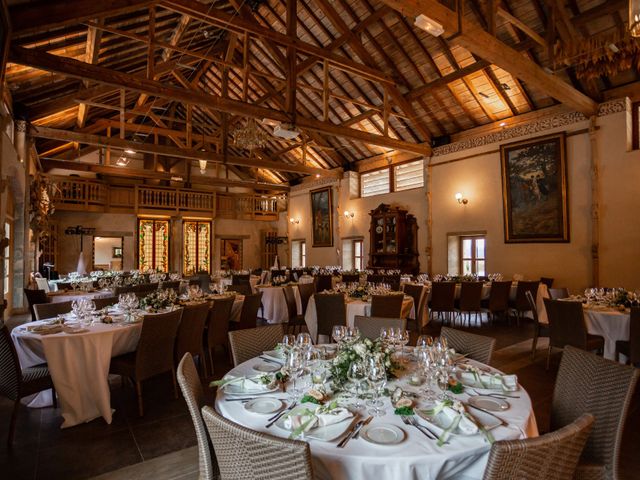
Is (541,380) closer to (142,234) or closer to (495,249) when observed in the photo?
(495,249)

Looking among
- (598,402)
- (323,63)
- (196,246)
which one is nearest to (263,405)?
(598,402)

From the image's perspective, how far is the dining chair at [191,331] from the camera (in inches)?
152

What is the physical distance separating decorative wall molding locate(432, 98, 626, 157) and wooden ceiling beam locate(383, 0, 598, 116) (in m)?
1.04

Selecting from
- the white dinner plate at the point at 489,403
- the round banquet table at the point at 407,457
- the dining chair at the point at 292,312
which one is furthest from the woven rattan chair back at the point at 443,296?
the round banquet table at the point at 407,457

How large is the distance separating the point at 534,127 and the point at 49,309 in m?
9.64

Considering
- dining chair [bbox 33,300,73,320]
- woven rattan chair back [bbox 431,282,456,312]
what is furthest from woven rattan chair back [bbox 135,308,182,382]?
woven rattan chair back [bbox 431,282,456,312]

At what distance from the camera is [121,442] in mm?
2912

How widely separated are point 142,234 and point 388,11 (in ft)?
39.3

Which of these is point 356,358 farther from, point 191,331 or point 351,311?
point 351,311

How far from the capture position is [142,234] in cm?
1505

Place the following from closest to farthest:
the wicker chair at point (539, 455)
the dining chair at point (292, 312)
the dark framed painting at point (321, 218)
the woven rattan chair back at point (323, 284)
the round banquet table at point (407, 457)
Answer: the wicker chair at point (539, 455), the round banquet table at point (407, 457), the dining chair at point (292, 312), the woven rattan chair back at point (323, 284), the dark framed painting at point (321, 218)

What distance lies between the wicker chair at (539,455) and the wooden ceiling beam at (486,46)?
432 cm

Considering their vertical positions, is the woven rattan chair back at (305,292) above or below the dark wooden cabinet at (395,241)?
below

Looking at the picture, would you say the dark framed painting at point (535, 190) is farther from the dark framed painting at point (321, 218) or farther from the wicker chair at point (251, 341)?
the wicker chair at point (251, 341)
